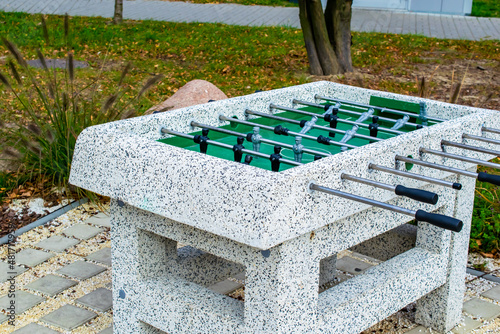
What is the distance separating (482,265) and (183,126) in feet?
7.38

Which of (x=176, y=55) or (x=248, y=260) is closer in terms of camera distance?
(x=248, y=260)

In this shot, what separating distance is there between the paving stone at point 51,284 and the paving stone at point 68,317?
21cm

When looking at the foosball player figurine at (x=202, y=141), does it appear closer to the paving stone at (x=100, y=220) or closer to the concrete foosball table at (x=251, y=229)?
the concrete foosball table at (x=251, y=229)

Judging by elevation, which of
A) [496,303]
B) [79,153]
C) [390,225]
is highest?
[79,153]

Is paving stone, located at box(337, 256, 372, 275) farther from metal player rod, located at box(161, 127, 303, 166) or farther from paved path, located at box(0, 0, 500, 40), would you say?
paved path, located at box(0, 0, 500, 40)

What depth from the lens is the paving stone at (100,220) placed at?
451 cm

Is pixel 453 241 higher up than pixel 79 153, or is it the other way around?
pixel 79 153

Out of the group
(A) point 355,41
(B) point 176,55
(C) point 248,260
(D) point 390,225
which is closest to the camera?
(C) point 248,260

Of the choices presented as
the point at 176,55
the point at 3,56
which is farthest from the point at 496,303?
the point at 3,56

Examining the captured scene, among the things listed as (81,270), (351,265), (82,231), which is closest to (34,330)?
(81,270)

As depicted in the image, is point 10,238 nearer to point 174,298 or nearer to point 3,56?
point 174,298

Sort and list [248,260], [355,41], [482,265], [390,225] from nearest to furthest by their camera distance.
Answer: [248,260] → [390,225] → [482,265] → [355,41]

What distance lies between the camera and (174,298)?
2537 mm

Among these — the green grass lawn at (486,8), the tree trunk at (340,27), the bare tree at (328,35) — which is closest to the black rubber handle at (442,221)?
the bare tree at (328,35)
